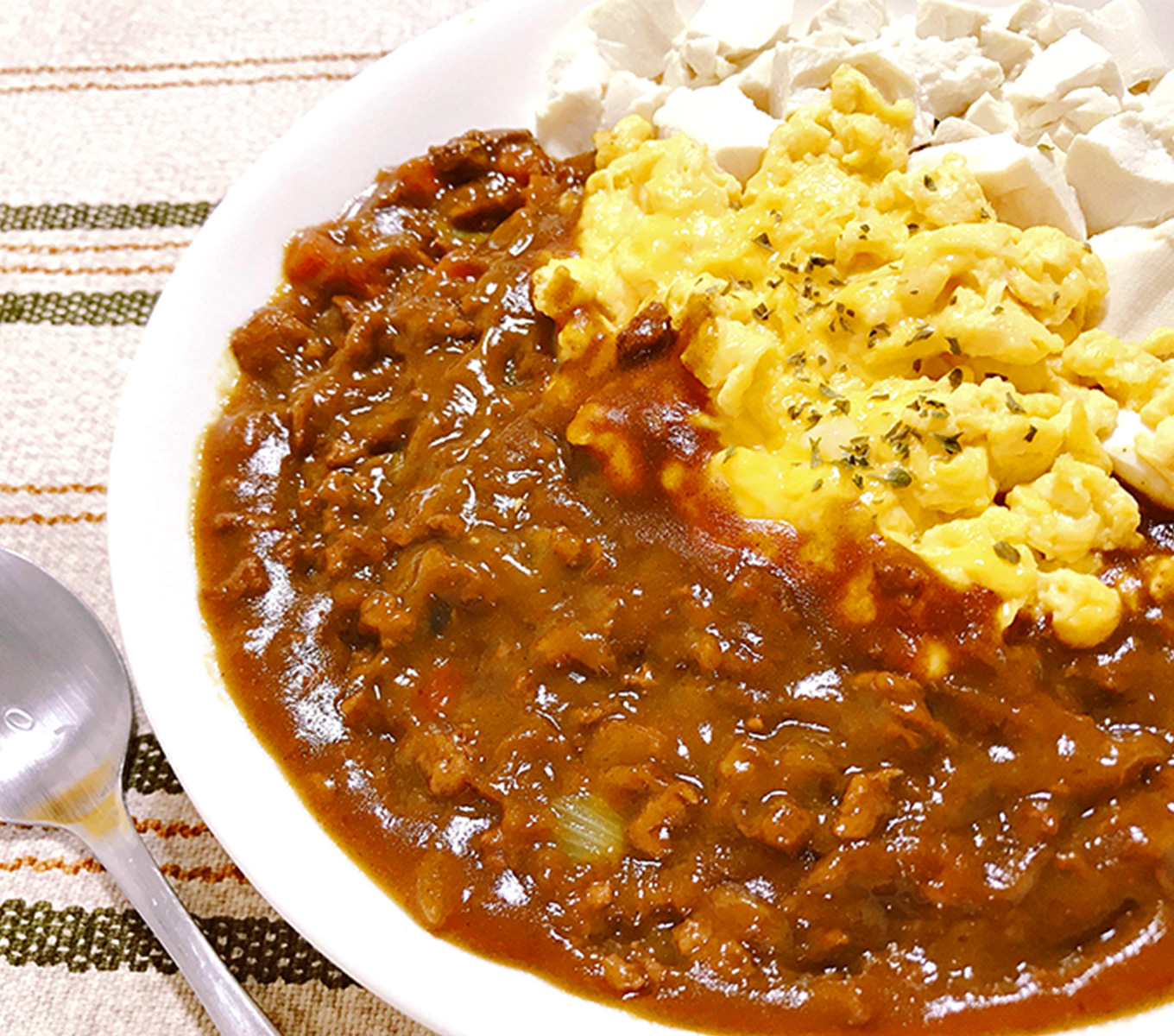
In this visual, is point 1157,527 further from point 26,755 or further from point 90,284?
point 90,284

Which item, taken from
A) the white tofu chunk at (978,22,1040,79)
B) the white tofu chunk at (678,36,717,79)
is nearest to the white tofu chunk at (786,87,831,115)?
the white tofu chunk at (678,36,717,79)

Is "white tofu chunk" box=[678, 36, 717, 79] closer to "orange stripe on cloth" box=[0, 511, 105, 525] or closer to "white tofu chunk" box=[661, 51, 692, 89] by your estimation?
"white tofu chunk" box=[661, 51, 692, 89]

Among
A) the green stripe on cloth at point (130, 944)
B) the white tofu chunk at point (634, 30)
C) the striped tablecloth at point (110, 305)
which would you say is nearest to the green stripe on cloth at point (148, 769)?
the striped tablecloth at point (110, 305)

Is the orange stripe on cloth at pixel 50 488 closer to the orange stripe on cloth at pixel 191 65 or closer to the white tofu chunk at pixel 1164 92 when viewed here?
the orange stripe on cloth at pixel 191 65

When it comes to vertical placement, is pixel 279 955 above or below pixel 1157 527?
below

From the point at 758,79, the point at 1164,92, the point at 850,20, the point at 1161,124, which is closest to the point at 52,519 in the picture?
the point at 758,79

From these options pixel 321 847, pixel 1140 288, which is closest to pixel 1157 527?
pixel 1140 288
